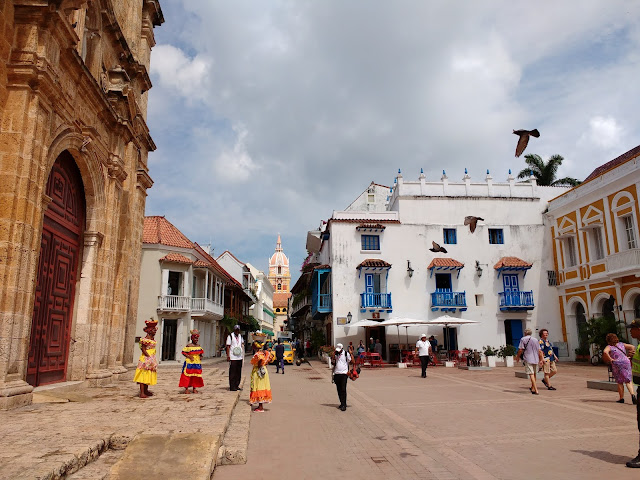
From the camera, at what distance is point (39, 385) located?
32.9 ft

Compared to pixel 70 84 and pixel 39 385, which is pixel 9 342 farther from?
pixel 70 84

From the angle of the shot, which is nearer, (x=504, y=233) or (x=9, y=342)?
(x=9, y=342)

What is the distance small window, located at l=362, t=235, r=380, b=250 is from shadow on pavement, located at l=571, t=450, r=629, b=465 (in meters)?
22.7

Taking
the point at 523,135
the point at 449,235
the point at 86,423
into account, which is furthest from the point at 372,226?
the point at 86,423

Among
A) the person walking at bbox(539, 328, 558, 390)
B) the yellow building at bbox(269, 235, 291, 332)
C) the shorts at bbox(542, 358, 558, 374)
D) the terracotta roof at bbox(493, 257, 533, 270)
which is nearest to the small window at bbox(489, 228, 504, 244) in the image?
the terracotta roof at bbox(493, 257, 533, 270)

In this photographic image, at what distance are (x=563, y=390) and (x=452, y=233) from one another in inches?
687

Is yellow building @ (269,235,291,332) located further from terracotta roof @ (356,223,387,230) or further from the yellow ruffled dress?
the yellow ruffled dress

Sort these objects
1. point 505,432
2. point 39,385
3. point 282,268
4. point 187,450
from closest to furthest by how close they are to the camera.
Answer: point 187,450 < point 505,432 < point 39,385 < point 282,268

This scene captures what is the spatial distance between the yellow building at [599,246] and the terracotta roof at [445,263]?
6.19 meters

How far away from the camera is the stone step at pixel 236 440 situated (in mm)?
5570

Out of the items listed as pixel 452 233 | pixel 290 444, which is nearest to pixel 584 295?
pixel 452 233

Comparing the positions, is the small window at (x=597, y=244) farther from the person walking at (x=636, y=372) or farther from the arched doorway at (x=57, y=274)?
the arched doorway at (x=57, y=274)

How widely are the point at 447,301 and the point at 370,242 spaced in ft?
18.8

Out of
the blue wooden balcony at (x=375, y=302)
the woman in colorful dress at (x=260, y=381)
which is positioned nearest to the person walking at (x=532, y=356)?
the woman in colorful dress at (x=260, y=381)
